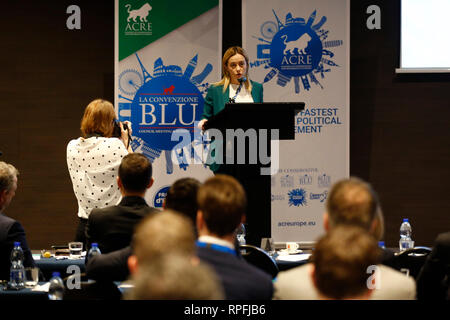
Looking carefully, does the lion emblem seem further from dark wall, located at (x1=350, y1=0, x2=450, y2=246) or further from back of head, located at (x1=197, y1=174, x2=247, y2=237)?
back of head, located at (x1=197, y1=174, x2=247, y2=237)

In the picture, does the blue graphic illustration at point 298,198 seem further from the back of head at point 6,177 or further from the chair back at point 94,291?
the chair back at point 94,291

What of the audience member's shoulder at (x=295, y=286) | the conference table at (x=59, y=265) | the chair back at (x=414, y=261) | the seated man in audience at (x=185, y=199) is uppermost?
the seated man in audience at (x=185, y=199)

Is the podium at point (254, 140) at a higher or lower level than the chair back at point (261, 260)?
higher

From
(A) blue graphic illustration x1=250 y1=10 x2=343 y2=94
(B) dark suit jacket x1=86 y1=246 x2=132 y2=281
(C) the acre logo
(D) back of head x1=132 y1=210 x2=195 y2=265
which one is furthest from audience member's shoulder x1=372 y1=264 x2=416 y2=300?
(C) the acre logo

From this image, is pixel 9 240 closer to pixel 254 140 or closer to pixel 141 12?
pixel 254 140

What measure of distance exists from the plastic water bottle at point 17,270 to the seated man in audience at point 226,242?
135 centimetres

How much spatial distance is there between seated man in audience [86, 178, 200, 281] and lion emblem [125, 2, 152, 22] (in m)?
3.77

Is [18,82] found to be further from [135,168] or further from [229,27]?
[135,168]

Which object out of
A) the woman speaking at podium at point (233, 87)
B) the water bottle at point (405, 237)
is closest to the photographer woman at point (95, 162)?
the woman speaking at podium at point (233, 87)

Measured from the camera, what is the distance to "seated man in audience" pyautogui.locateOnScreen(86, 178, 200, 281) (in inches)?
97.7

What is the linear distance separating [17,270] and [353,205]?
71.9 inches

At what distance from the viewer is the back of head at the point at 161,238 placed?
1.52 metres

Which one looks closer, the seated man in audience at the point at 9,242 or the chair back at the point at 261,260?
the seated man in audience at the point at 9,242
